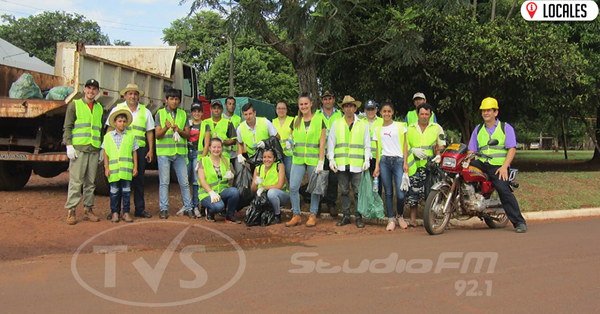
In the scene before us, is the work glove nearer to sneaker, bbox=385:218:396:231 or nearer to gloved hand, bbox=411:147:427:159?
sneaker, bbox=385:218:396:231

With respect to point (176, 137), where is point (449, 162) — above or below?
below

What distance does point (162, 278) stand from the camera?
16.4ft

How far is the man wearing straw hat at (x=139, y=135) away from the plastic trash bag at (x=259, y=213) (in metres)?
1.59

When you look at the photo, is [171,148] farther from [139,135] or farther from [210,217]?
[210,217]

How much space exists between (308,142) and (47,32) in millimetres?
43752

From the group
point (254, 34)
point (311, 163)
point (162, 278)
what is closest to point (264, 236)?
point (311, 163)

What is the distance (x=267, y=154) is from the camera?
8.27 meters

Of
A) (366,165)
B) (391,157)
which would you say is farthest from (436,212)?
(366,165)

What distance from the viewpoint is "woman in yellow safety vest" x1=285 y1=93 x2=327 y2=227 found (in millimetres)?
8312

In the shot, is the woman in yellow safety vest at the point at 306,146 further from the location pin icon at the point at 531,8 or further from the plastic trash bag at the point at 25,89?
the location pin icon at the point at 531,8

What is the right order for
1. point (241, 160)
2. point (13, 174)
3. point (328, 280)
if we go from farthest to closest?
point (13, 174) < point (241, 160) < point (328, 280)

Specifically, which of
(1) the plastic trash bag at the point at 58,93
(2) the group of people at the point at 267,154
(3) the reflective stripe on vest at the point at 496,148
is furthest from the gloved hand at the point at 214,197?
(3) the reflective stripe on vest at the point at 496,148

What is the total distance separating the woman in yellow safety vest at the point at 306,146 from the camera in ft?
27.3

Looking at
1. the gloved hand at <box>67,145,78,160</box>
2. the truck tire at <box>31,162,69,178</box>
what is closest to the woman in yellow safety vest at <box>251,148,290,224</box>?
the gloved hand at <box>67,145,78,160</box>
